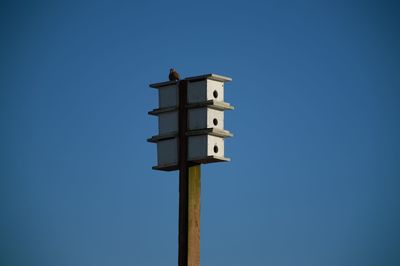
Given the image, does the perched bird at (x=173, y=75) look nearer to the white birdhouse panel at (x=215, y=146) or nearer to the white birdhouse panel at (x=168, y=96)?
the white birdhouse panel at (x=168, y=96)

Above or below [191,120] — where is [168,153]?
below

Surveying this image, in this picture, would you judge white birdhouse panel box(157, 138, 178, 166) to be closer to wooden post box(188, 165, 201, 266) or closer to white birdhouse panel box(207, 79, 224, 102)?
wooden post box(188, 165, 201, 266)

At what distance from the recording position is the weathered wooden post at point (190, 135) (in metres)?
13.0

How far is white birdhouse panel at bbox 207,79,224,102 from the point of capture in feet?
44.5

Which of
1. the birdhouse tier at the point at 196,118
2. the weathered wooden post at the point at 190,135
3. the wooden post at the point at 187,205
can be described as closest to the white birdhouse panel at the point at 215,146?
the weathered wooden post at the point at 190,135

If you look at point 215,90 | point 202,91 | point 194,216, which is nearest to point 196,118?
point 202,91

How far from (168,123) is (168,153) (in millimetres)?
514

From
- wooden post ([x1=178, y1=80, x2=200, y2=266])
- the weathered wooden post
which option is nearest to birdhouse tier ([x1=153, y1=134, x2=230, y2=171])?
the weathered wooden post

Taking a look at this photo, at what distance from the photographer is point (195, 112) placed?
13.5 m

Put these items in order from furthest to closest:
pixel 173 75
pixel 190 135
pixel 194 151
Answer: pixel 173 75 < pixel 190 135 < pixel 194 151

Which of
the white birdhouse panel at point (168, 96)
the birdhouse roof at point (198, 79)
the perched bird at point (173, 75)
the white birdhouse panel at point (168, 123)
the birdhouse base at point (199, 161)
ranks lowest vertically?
the birdhouse base at point (199, 161)

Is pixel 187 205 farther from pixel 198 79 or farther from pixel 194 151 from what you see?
pixel 198 79

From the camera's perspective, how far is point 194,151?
1327 centimetres

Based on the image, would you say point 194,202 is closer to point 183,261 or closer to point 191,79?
point 183,261
